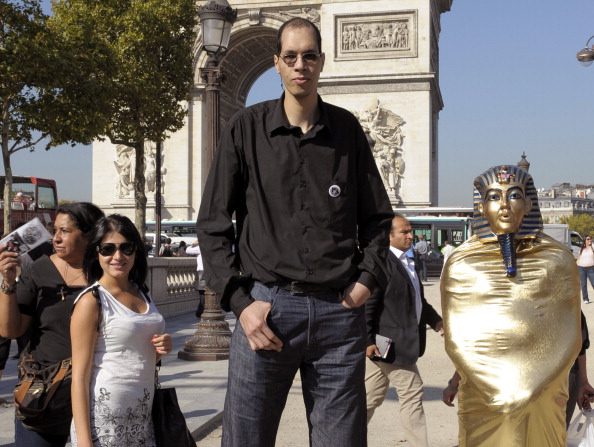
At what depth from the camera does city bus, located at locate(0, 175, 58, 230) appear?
1073 inches

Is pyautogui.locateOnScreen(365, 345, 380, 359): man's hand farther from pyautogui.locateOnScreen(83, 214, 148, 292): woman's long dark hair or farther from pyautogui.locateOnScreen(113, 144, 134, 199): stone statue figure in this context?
pyautogui.locateOnScreen(113, 144, 134, 199): stone statue figure

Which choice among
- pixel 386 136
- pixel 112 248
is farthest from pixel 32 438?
pixel 386 136

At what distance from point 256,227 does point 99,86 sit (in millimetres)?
18768

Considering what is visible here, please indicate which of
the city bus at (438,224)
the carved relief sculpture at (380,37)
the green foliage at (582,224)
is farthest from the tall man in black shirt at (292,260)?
the green foliage at (582,224)

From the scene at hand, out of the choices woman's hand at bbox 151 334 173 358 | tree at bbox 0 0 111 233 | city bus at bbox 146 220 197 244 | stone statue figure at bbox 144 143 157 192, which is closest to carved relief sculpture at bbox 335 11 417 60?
stone statue figure at bbox 144 143 157 192

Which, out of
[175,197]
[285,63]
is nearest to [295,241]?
[285,63]

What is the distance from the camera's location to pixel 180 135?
36.7m

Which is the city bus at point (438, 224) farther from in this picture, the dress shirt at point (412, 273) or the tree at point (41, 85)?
the dress shirt at point (412, 273)

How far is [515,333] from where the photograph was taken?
3.67 m

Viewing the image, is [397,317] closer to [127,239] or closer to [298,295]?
[127,239]

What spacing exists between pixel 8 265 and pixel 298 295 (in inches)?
50.9

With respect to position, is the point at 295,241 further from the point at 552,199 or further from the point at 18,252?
the point at 552,199

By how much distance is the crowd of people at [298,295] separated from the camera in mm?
2826

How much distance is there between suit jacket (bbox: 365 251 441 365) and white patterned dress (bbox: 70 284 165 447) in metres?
2.24
